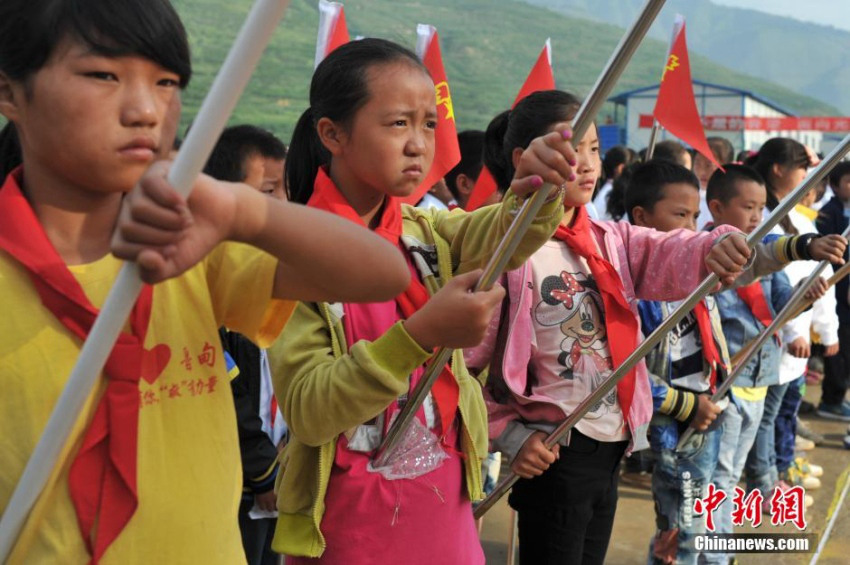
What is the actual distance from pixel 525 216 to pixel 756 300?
2521 mm

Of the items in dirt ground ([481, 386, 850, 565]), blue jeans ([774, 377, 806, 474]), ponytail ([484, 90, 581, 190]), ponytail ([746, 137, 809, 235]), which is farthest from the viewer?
ponytail ([746, 137, 809, 235])

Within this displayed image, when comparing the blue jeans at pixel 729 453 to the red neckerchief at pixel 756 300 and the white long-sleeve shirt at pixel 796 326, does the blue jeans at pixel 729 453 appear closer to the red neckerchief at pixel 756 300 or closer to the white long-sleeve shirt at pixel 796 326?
the red neckerchief at pixel 756 300

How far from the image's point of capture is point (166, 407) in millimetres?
1212

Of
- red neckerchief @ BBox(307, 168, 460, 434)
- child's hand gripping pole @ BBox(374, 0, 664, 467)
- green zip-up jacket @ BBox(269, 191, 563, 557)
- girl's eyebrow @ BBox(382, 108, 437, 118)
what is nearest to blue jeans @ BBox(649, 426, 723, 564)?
Answer: green zip-up jacket @ BBox(269, 191, 563, 557)

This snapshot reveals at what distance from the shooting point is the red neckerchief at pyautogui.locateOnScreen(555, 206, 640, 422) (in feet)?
7.62

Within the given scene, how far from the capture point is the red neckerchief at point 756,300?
3.61 metres

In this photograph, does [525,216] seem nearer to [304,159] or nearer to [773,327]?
[304,159]

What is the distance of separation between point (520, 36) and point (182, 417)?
188 ft

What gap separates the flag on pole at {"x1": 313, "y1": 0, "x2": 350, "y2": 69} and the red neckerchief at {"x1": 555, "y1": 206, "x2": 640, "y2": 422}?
1532mm

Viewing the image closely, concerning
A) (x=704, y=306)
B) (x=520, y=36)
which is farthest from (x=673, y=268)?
(x=520, y=36)

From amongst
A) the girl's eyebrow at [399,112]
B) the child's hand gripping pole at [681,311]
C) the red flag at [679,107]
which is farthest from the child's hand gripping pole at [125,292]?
the red flag at [679,107]

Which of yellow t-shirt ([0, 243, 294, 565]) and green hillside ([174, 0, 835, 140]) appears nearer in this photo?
yellow t-shirt ([0, 243, 294, 565])

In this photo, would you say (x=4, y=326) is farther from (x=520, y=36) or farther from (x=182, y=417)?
(x=520, y=36)

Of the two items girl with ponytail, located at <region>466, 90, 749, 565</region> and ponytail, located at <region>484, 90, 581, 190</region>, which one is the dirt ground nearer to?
girl with ponytail, located at <region>466, 90, 749, 565</region>
